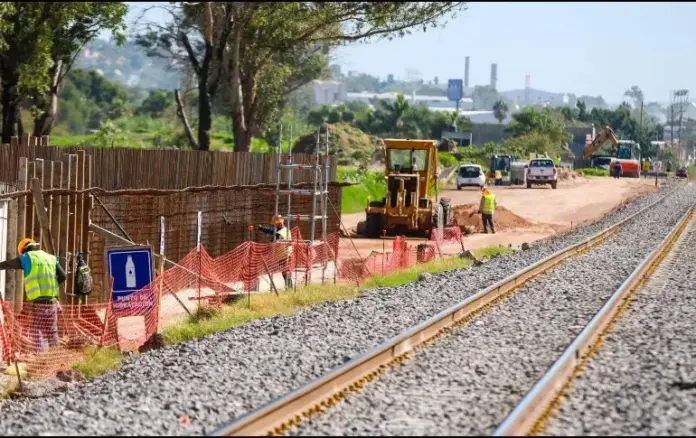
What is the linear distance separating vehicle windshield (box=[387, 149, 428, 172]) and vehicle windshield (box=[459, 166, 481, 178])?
3303 centimetres

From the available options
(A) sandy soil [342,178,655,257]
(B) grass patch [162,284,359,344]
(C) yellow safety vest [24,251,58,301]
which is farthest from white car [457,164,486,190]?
(C) yellow safety vest [24,251,58,301]

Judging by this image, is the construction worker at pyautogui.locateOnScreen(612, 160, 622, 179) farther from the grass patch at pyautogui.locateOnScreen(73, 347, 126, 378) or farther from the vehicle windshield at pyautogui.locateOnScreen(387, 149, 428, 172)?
the grass patch at pyautogui.locateOnScreen(73, 347, 126, 378)

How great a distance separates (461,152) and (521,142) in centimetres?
1676

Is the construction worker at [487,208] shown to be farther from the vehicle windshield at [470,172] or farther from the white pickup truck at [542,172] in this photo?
the white pickup truck at [542,172]

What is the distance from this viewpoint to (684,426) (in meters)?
10.5

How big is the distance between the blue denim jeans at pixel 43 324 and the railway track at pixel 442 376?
16.2ft

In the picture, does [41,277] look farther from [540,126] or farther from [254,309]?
[540,126]

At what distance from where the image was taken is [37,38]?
3609cm

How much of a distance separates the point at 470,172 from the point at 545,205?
413 inches

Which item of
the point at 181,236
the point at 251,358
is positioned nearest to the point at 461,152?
the point at 181,236

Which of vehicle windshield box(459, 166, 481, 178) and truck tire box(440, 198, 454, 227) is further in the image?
vehicle windshield box(459, 166, 481, 178)

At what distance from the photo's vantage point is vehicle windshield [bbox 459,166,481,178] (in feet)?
241

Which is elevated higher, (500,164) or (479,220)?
(500,164)

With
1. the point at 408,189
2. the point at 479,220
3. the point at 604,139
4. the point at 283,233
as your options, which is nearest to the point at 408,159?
the point at 408,189
